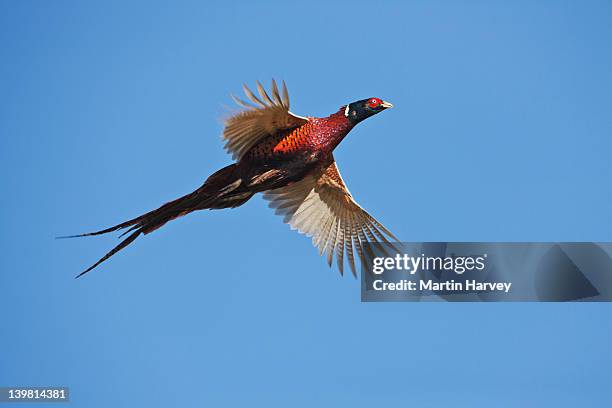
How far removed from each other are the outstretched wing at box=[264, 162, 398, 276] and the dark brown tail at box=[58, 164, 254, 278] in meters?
1.09

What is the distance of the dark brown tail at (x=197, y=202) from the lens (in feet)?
30.0

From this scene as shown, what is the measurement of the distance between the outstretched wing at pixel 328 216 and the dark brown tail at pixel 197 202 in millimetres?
1092

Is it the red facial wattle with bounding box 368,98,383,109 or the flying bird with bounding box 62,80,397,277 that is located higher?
the red facial wattle with bounding box 368,98,383,109

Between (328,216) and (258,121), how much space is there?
2316mm

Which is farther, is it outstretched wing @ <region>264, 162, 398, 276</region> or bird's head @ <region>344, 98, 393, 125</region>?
outstretched wing @ <region>264, 162, 398, 276</region>

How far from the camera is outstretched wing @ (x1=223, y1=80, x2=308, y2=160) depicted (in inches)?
350

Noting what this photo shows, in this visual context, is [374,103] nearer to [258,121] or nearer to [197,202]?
[258,121]

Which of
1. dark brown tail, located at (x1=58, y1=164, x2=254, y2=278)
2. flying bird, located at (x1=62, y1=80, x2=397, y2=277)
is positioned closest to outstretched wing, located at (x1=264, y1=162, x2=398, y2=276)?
flying bird, located at (x1=62, y1=80, x2=397, y2=277)

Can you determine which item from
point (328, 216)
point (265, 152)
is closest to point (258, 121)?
point (265, 152)

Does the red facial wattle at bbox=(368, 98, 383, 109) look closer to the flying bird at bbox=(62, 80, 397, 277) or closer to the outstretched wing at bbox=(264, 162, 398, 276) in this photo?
the flying bird at bbox=(62, 80, 397, 277)

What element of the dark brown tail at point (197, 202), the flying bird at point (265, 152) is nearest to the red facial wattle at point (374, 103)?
the flying bird at point (265, 152)

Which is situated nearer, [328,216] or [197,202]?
[197,202]

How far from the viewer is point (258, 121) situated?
916 cm

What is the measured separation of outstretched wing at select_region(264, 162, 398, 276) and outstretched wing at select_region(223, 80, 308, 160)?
156 centimetres
